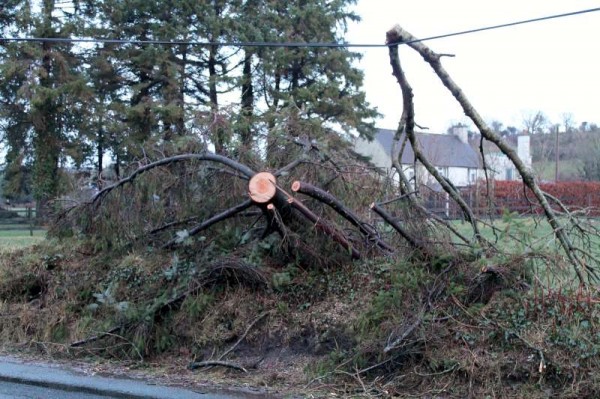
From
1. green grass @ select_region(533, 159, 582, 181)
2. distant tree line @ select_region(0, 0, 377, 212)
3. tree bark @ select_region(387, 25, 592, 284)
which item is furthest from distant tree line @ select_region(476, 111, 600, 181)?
tree bark @ select_region(387, 25, 592, 284)

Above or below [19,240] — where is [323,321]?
below

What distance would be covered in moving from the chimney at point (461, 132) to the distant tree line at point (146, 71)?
23.2 m

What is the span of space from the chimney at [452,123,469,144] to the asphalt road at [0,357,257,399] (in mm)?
50969

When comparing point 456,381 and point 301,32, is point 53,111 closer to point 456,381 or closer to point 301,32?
point 301,32

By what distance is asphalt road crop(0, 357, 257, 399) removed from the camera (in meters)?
6.15

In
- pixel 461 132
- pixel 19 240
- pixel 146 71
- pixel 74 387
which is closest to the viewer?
pixel 74 387

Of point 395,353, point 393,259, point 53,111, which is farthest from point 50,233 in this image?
point 53,111

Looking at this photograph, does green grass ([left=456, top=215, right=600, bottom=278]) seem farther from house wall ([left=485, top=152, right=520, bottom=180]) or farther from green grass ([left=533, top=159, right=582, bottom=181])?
green grass ([left=533, top=159, right=582, bottom=181])

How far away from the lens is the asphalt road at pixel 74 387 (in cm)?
615

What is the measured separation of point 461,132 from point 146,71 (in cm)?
3173

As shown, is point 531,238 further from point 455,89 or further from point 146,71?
point 146,71

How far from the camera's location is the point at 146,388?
631 cm

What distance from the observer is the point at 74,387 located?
21.1 feet

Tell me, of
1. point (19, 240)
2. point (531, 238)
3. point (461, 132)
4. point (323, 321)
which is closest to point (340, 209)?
point (323, 321)
